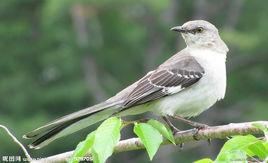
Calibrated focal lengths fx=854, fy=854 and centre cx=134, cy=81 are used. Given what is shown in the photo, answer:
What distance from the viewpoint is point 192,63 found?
8344mm

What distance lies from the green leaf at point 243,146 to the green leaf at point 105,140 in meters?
0.65

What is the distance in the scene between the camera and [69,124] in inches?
279

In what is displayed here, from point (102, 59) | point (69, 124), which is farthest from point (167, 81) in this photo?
point (102, 59)

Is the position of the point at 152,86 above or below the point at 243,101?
above

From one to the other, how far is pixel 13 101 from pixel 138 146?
27.9 m

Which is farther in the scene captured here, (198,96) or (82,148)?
(198,96)

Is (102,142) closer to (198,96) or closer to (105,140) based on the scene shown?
(105,140)

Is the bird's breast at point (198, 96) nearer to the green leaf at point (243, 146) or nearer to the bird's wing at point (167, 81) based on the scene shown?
the bird's wing at point (167, 81)

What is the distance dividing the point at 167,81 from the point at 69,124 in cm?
141

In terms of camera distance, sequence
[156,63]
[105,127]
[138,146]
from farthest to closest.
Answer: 1. [156,63]
2. [138,146]
3. [105,127]

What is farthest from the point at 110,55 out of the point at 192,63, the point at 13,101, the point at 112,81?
the point at 192,63

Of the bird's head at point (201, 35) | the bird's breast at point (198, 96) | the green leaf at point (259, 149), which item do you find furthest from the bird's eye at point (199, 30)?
the green leaf at point (259, 149)

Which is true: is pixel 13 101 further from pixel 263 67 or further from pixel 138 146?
pixel 138 146

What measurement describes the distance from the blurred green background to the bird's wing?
862 inches
